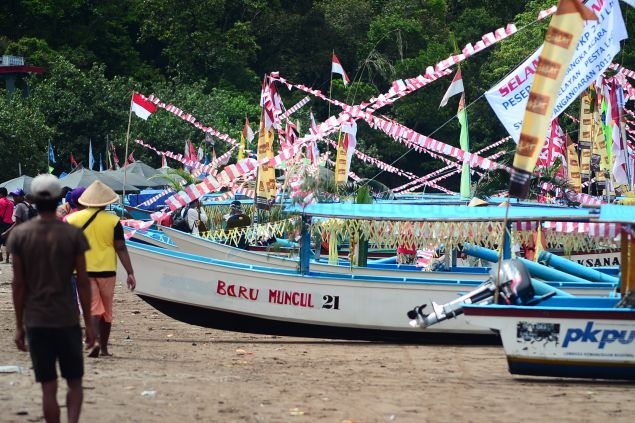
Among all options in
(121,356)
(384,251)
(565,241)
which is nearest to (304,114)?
(384,251)

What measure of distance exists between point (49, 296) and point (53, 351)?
365mm

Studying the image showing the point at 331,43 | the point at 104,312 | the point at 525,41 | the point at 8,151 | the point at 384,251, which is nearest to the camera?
the point at 104,312

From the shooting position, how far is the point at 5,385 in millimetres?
11070

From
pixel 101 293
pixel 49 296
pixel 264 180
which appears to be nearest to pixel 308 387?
pixel 101 293

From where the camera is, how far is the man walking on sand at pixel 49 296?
331 inches

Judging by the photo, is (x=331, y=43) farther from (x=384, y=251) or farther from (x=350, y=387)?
(x=350, y=387)

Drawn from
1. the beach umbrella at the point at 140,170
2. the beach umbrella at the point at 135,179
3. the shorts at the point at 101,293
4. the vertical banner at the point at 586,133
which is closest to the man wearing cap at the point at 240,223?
the vertical banner at the point at 586,133

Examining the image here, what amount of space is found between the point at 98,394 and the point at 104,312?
2.50 m

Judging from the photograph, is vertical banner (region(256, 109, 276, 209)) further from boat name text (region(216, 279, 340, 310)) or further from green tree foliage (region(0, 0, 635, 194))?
green tree foliage (region(0, 0, 635, 194))

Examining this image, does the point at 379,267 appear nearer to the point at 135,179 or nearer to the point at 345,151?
the point at 345,151

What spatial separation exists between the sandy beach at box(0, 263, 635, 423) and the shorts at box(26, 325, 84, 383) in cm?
118

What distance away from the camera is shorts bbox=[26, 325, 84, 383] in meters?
8.41

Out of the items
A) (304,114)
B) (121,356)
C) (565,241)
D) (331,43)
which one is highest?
(331,43)

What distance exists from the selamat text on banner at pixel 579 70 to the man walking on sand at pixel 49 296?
Result: 28.5 feet
